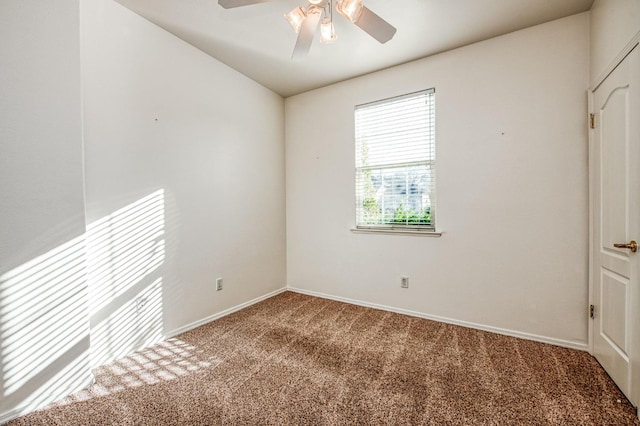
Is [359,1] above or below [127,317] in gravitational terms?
above

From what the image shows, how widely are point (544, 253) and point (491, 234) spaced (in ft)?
1.35

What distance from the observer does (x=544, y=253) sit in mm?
2359

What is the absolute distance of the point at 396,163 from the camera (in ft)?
10.1

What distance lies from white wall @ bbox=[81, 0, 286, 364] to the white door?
126 inches

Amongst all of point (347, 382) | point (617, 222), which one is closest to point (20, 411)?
point (347, 382)

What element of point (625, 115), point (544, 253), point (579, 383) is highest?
point (625, 115)

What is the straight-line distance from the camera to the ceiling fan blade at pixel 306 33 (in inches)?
Result: 67.3

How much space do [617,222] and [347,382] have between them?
2.06 meters

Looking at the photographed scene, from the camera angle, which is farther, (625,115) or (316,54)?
(316,54)

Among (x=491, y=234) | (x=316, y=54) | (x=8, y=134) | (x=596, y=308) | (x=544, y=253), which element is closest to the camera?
(x=8, y=134)

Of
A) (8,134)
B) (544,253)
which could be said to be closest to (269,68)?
(8,134)

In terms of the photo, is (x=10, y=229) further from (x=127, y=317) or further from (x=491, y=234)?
(x=491, y=234)

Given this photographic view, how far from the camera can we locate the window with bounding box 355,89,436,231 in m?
2.91

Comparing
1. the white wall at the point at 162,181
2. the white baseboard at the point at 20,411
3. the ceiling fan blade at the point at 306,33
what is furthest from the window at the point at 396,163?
the white baseboard at the point at 20,411
